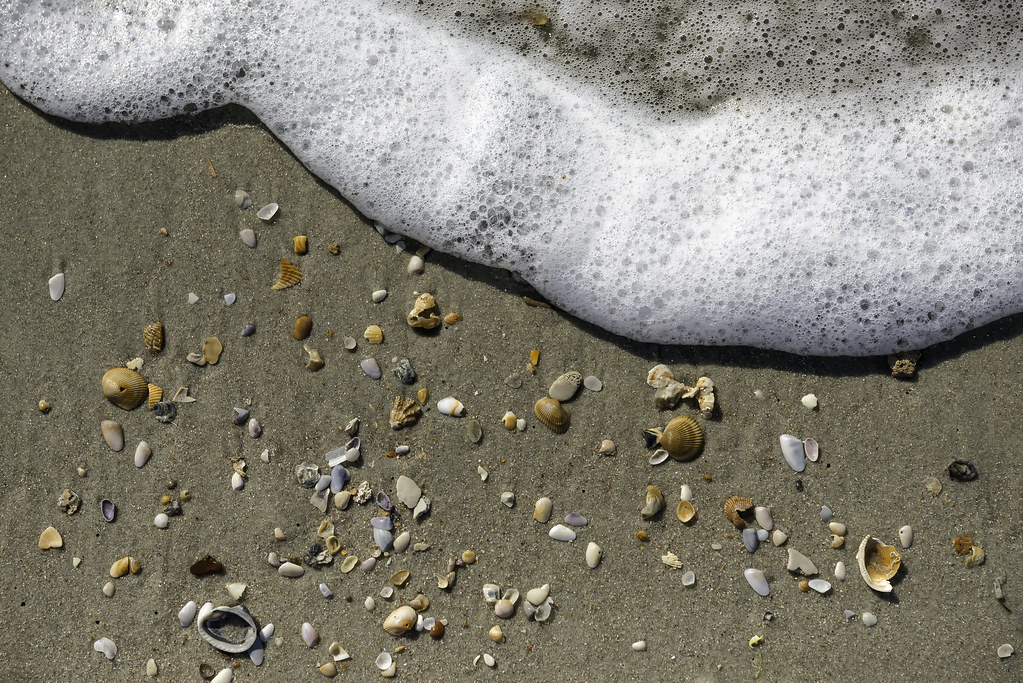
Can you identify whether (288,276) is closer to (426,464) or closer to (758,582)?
(426,464)

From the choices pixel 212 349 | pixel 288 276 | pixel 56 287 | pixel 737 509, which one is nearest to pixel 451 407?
pixel 288 276

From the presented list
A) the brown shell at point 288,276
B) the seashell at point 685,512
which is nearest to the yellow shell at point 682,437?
the seashell at point 685,512

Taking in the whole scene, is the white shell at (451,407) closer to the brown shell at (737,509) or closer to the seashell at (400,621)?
the seashell at (400,621)

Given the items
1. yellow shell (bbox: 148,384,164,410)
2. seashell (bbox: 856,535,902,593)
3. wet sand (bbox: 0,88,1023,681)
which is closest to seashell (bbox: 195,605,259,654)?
wet sand (bbox: 0,88,1023,681)

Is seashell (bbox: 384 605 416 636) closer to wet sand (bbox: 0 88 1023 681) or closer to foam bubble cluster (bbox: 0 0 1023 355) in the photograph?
wet sand (bbox: 0 88 1023 681)

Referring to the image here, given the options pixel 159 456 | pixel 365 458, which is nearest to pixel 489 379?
pixel 365 458

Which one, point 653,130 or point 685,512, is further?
point 653,130
